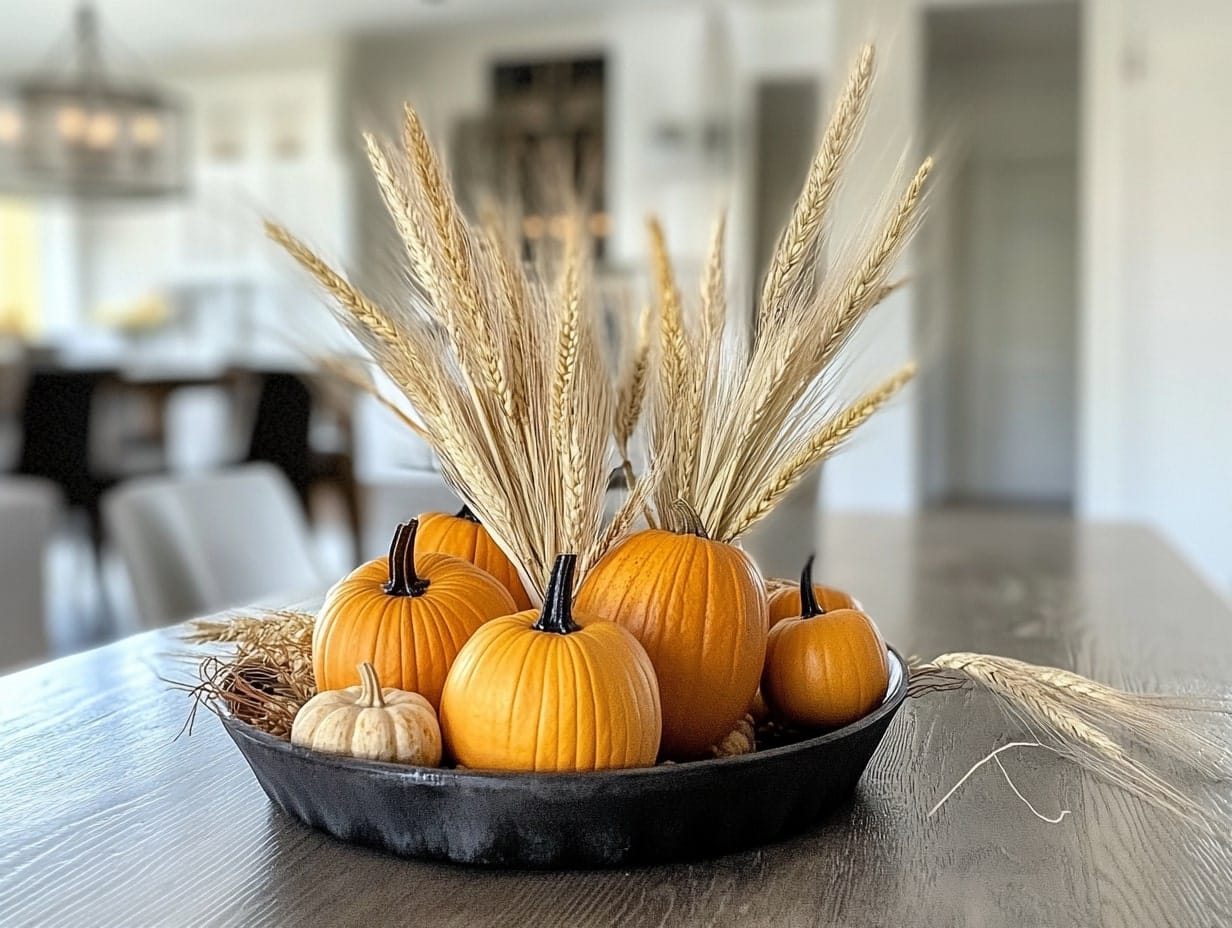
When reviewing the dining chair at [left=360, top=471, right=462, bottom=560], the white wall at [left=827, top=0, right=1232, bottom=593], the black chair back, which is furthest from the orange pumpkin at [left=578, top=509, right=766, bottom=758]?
the dining chair at [left=360, top=471, right=462, bottom=560]

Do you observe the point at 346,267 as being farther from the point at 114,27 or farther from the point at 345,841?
the point at 114,27

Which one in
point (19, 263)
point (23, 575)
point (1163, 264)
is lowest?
point (23, 575)

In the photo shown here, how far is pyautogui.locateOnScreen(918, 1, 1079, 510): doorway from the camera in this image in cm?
729

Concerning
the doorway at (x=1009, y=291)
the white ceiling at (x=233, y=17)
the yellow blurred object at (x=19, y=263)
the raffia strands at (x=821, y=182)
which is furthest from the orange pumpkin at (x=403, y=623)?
the yellow blurred object at (x=19, y=263)

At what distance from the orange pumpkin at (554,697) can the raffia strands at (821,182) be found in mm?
181

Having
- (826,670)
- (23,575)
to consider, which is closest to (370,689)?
(826,670)

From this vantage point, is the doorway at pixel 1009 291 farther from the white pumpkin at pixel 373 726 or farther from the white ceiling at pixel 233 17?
the white pumpkin at pixel 373 726

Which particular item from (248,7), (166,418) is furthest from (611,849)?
(248,7)

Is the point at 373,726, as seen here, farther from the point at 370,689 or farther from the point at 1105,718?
the point at 1105,718

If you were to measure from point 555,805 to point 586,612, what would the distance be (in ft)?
0.36

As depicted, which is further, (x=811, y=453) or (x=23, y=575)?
(x=23, y=575)

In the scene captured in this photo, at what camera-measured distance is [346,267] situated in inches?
24.9

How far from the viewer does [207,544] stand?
158cm

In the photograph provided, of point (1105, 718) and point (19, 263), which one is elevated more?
point (19, 263)
